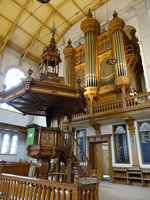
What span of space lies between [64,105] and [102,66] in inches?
209

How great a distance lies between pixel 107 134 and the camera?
28.4ft

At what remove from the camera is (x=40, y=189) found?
3.04 meters

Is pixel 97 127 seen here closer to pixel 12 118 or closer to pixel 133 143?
pixel 133 143

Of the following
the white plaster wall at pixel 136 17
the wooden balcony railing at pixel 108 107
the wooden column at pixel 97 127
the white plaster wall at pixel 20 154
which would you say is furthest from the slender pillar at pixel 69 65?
the white plaster wall at pixel 20 154

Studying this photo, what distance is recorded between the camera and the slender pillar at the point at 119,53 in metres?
7.95

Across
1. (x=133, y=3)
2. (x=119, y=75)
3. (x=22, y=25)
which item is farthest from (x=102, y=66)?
(x=22, y=25)

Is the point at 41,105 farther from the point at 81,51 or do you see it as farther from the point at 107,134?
the point at 81,51

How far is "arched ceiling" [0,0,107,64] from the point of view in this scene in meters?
11.2

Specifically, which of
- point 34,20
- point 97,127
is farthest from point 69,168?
point 34,20

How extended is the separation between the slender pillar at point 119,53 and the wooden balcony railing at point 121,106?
717 millimetres

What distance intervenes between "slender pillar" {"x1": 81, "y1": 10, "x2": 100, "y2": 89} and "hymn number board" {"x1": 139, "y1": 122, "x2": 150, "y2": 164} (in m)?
3.25

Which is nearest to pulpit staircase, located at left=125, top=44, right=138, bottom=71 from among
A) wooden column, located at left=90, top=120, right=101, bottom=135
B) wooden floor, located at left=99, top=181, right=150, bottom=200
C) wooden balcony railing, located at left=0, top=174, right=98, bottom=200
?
wooden column, located at left=90, top=120, right=101, bottom=135

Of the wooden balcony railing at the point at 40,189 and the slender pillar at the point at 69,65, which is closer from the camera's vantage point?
the wooden balcony railing at the point at 40,189

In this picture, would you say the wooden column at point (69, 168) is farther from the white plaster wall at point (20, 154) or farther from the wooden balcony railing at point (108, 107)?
the white plaster wall at point (20, 154)
